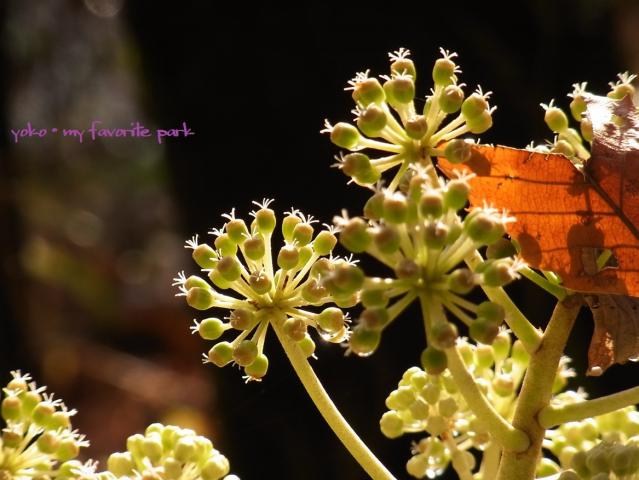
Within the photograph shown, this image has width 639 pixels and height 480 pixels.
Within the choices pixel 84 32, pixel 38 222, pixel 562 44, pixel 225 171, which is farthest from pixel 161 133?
pixel 38 222

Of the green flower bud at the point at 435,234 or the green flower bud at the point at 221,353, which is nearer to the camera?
the green flower bud at the point at 435,234

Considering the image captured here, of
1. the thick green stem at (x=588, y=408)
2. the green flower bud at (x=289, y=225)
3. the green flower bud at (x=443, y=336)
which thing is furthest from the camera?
the green flower bud at (x=289, y=225)

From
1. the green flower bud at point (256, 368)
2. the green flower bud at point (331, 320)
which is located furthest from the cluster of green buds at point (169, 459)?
the green flower bud at point (331, 320)

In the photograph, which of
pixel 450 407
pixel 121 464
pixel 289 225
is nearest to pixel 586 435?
pixel 450 407

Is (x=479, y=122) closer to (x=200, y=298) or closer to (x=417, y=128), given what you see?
(x=417, y=128)

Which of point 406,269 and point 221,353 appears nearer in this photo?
Result: point 406,269

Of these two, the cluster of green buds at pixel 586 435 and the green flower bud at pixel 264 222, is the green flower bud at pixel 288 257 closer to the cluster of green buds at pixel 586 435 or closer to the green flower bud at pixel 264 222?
the green flower bud at pixel 264 222
